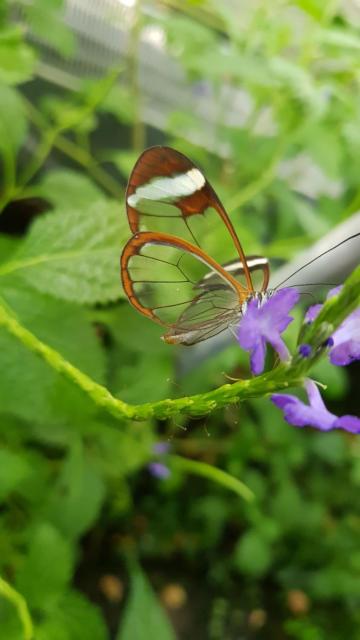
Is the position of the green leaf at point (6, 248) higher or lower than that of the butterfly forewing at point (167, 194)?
lower

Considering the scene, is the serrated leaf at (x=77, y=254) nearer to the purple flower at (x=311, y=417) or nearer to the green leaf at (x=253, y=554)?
the purple flower at (x=311, y=417)

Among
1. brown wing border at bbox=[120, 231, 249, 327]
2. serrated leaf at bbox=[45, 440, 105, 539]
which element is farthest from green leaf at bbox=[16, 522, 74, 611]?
brown wing border at bbox=[120, 231, 249, 327]

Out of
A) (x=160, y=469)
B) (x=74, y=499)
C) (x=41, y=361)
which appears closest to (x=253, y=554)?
(x=160, y=469)

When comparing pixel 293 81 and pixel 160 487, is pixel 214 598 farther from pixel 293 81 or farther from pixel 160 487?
pixel 293 81

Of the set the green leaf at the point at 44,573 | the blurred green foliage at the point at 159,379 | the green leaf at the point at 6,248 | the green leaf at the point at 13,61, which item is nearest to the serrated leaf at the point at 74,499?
the blurred green foliage at the point at 159,379

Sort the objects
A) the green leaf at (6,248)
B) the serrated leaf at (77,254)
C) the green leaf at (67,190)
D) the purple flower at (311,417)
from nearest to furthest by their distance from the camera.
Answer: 1. the purple flower at (311,417)
2. the serrated leaf at (77,254)
3. the green leaf at (6,248)
4. the green leaf at (67,190)

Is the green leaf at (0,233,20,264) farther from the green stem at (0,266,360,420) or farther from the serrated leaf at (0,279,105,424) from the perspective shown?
the green stem at (0,266,360,420)
